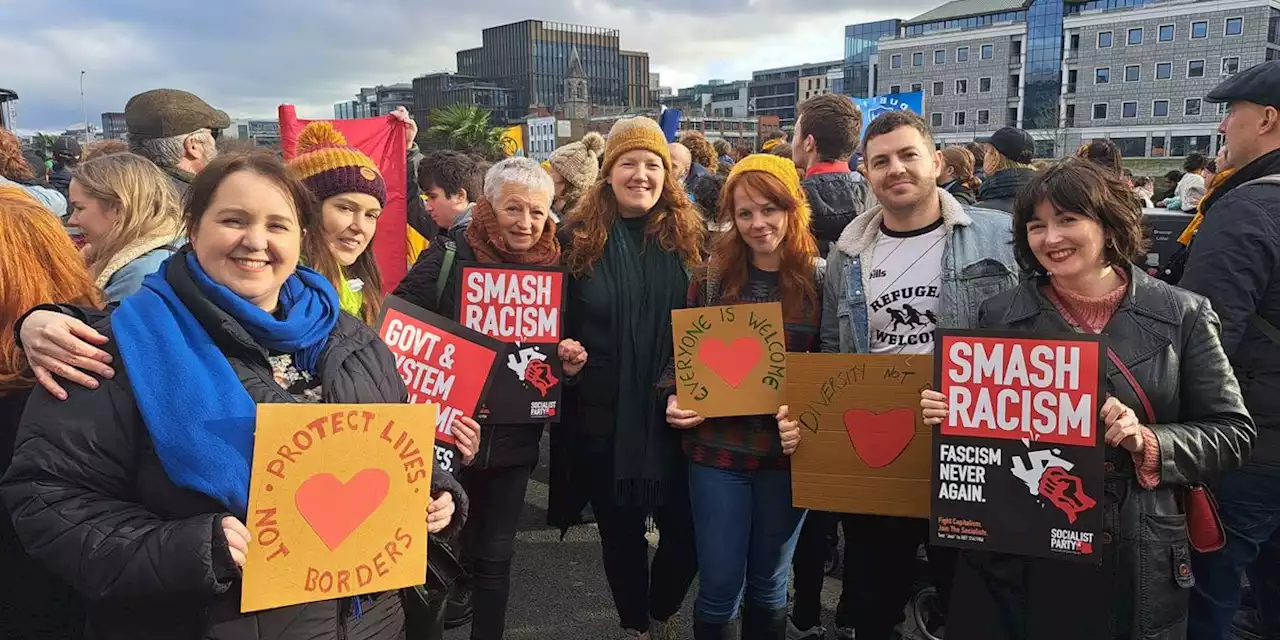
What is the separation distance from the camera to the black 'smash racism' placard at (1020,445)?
226 cm

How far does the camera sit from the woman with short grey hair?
333 cm

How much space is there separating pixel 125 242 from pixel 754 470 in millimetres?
2536

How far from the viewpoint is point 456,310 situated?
3.27m

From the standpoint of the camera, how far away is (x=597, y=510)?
11.8 ft

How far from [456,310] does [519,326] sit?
27 cm

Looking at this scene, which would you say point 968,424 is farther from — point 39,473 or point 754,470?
point 39,473

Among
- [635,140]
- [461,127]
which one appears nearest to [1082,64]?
[461,127]

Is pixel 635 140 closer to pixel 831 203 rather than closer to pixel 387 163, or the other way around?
pixel 831 203

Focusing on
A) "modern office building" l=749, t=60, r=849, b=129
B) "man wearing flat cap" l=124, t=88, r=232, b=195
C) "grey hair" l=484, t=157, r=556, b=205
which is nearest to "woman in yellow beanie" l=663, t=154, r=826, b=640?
"grey hair" l=484, t=157, r=556, b=205

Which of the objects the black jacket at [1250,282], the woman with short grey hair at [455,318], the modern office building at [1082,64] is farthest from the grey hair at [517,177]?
the modern office building at [1082,64]

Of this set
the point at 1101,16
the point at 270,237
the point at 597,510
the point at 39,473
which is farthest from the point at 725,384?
the point at 1101,16

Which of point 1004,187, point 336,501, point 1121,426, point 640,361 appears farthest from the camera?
point 1004,187

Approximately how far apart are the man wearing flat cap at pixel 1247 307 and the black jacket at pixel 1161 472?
22.4 inches

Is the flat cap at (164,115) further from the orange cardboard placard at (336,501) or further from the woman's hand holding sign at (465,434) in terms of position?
the orange cardboard placard at (336,501)
